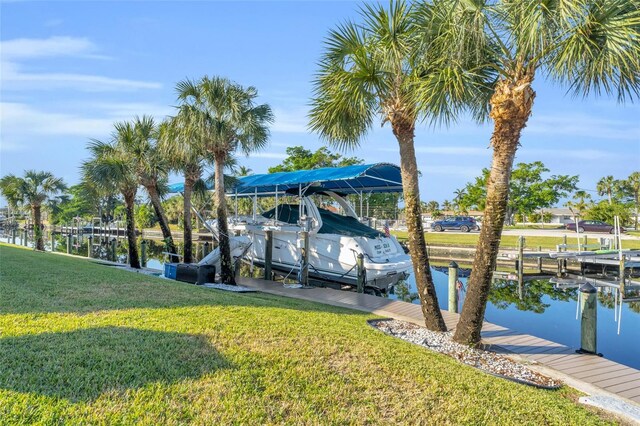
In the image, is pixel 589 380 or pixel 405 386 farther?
pixel 589 380

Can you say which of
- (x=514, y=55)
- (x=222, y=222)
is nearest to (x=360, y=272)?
(x=222, y=222)

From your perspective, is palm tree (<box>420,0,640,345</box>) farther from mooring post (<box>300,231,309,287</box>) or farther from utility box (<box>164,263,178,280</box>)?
utility box (<box>164,263,178,280</box>)

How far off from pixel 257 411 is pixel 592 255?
19902 millimetres

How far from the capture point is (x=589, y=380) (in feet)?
18.2

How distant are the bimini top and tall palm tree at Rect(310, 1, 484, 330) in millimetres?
5603

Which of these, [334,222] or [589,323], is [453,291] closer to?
[589,323]

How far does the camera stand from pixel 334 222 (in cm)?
1555

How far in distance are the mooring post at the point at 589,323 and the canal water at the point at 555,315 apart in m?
2.33

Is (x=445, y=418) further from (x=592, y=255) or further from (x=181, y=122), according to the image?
(x=592, y=255)

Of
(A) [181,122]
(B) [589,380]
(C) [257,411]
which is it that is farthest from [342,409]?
(A) [181,122]

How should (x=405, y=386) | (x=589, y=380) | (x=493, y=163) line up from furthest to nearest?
(x=493, y=163)
(x=589, y=380)
(x=405, y=386)

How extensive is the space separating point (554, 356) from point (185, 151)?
10716mm

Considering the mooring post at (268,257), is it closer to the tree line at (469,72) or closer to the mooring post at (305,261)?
the mooring post at (305,261)

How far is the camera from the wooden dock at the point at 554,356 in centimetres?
539
